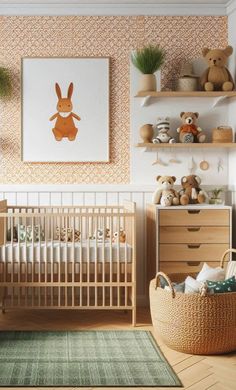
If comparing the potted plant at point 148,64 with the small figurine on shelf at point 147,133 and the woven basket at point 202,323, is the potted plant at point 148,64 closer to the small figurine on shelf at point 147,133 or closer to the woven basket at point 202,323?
the small figurine on shelf at point 147,133

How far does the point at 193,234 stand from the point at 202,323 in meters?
1.00

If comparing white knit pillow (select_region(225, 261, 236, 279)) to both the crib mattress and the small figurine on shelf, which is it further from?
the small figurine on shelf

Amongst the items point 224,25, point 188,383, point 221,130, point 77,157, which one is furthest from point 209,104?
point 188,383

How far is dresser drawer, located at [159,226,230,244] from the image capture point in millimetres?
4078

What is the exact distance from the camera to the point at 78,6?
4.54 m

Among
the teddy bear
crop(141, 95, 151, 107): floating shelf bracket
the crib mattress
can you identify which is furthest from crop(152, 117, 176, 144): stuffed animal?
the crib mattress

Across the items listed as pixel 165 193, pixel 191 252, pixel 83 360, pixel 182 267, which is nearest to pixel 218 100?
pixel 165 193

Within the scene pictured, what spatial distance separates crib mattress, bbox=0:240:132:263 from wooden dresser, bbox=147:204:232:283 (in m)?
0.27

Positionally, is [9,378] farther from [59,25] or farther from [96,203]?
[59,25]

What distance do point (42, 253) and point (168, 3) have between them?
6.72ft

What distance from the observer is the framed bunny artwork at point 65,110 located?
15.0 ft

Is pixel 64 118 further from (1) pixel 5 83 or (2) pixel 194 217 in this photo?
(2) pixel 194 217

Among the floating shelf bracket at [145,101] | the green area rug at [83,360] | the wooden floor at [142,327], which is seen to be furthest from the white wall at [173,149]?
the green area rug at [83,360]

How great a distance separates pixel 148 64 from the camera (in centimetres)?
438
